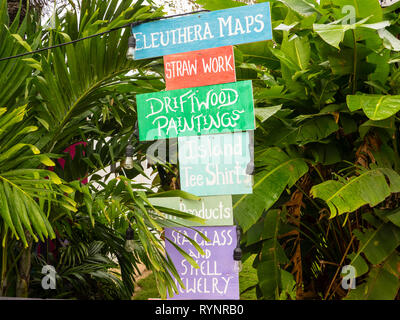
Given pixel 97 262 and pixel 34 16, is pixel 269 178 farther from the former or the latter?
pixel 34 16

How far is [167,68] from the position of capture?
2.46m

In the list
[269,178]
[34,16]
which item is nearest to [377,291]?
[269,178]

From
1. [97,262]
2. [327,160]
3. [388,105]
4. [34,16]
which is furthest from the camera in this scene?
[97,262]

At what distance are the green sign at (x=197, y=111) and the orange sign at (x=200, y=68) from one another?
4 centimetres

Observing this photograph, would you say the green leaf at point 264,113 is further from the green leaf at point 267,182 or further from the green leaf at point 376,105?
the green leaf at point 376,105

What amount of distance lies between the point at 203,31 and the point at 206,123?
0.46 metres

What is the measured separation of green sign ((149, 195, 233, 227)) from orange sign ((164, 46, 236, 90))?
0.59 meters

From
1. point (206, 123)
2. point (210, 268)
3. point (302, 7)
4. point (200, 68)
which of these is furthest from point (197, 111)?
point (302, 7)

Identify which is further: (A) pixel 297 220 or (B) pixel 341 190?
(A) pixel 297 220

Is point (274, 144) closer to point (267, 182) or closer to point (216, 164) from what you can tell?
point (267, 182)

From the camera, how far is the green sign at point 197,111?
7.63ft

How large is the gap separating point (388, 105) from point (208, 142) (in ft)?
3.00

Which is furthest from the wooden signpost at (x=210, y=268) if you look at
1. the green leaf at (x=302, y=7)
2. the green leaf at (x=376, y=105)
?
the green leaf at (x=302, y=7)

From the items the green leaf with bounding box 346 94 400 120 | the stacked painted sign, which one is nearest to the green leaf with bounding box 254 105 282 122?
the stacked painted sign
